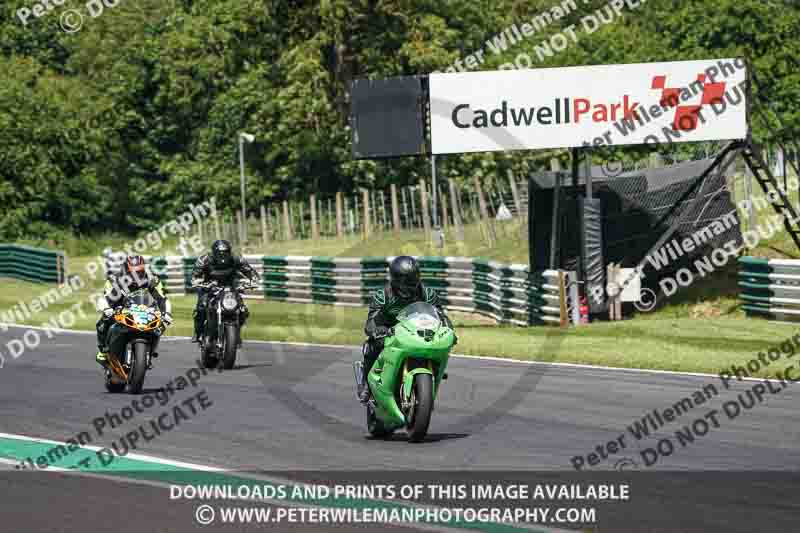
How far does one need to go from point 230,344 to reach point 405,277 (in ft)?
27.0

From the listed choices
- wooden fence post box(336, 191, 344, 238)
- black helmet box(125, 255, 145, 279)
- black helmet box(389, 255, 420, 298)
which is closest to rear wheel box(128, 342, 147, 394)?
black helmet box(125, 255, 145, 279)

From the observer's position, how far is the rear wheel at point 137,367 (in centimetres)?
1722

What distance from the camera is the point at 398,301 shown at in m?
12.6

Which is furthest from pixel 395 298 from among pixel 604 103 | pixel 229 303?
pixel 604 103

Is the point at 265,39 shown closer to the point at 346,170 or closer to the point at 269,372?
the point at 346,170

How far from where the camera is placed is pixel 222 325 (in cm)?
2027

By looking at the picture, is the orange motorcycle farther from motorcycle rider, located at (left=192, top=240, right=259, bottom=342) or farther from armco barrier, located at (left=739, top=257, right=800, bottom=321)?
armco barrier, located at (left=739, top=257, right=800, bottom=321)

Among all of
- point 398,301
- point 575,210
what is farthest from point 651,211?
point 398,301

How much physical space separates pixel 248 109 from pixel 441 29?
12022 mm
